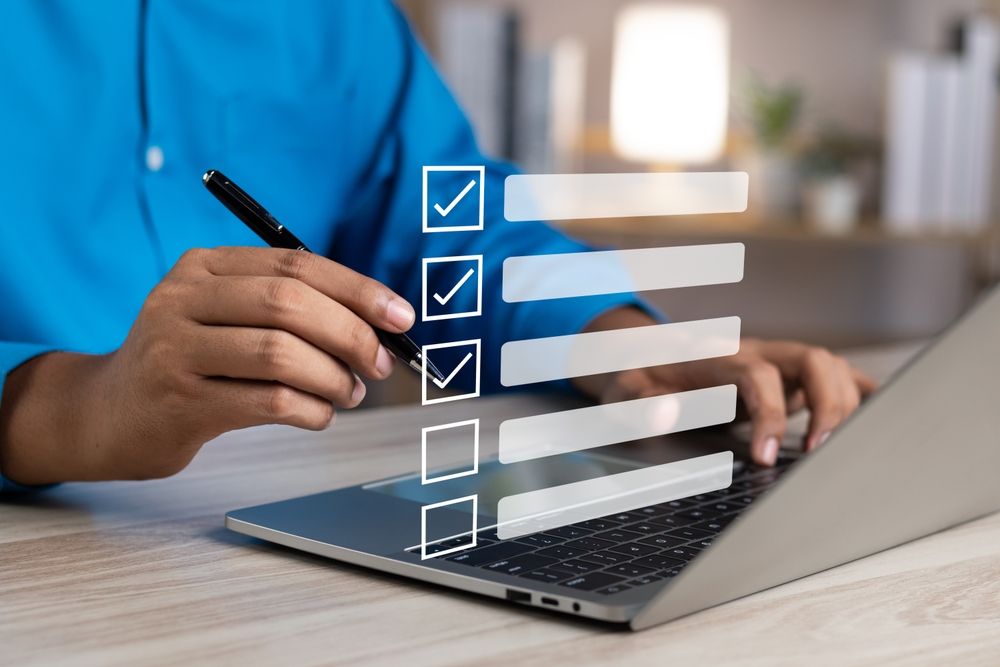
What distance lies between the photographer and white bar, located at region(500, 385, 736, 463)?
60 cm

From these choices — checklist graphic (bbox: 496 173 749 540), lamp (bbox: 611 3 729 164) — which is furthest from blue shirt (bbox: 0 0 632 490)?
lamp (bbox: 611 3 729 164)

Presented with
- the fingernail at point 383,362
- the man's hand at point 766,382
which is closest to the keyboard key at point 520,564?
the fingernail at point 383,362

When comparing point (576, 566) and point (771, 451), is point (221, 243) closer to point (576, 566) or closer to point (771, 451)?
point (771, 451)

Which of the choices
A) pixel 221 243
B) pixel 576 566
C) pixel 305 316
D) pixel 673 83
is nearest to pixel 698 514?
pixel 576 566

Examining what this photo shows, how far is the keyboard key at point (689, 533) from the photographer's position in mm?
538

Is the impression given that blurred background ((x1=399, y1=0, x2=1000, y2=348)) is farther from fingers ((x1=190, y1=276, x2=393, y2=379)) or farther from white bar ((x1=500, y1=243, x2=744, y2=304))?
fingers ((x1=190, y1=276, x2=393, y2=379))

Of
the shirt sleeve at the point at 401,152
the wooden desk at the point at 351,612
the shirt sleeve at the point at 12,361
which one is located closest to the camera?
the wooden desk at the point at 351,612

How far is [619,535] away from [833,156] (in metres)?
2.12

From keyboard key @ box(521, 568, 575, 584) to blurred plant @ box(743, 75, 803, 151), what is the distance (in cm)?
221

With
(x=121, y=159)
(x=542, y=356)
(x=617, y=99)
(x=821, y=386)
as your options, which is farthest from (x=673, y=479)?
(x=617, y=99)

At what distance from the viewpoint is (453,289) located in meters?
0.52

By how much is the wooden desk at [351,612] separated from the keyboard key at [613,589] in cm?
1

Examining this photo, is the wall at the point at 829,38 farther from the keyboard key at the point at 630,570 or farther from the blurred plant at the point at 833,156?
the keyboard key at the point at 630,570

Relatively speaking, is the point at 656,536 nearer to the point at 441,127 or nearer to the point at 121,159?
the point at 121,159
